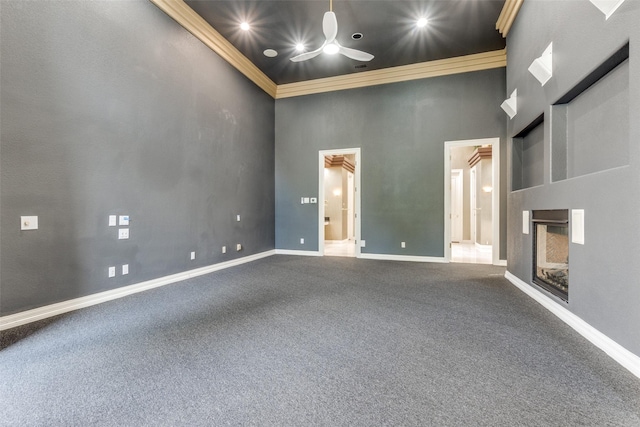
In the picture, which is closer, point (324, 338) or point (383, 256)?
point (324, 338)

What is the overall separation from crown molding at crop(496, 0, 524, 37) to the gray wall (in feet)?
1.78

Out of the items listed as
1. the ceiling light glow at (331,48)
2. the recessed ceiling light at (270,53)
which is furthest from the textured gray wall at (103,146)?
the ceiling light glow at (331,48)

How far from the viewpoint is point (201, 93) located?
4.24 m

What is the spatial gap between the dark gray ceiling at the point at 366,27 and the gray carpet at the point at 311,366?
12.4 ft

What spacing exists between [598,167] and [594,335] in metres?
1.26

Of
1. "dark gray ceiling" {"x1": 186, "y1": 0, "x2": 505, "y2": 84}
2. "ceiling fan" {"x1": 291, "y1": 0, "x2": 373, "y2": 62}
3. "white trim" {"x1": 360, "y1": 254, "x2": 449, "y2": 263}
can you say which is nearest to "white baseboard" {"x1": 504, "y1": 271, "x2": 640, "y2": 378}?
"white trim" {"x1": 360, "y1": 254, "x2": 449, "y2": 263}

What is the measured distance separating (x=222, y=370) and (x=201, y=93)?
3986 millimetres

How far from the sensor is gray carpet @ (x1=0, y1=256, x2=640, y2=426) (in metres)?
1.30

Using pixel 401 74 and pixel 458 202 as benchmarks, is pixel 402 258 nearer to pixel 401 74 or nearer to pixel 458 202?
pixel 401 74

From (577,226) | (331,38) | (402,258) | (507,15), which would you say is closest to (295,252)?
(402,258)

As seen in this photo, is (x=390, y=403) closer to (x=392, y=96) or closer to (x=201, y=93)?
(x=201, y=93)

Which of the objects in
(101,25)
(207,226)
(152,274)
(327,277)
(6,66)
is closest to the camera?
(6,66)

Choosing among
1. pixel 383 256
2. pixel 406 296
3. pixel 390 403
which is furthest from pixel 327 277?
pixel 390 403

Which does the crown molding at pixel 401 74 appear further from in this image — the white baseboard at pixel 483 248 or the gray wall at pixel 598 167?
the white baseboard at pixel 483 248
